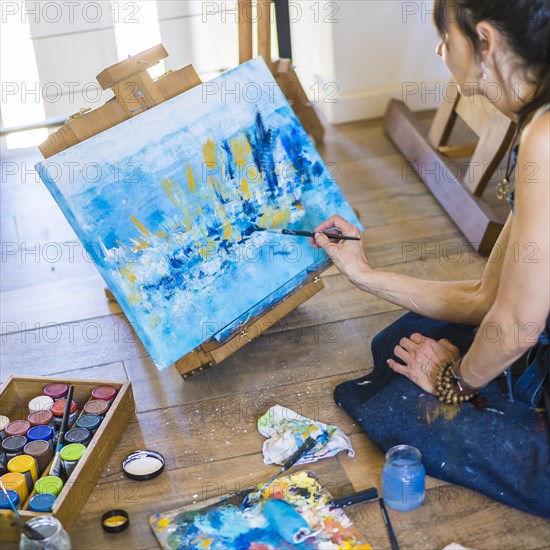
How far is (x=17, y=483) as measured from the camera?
1.69m

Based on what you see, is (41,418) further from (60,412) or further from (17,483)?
(17,483)

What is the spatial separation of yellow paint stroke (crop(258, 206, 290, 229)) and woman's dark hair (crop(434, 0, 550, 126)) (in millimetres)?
699

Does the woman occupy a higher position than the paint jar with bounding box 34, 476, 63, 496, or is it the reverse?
the woman


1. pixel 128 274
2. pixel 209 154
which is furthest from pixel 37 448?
pixel 209 154

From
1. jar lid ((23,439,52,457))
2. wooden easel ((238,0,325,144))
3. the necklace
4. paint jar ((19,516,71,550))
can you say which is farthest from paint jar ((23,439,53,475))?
wooden easel ((238,0,325,144))

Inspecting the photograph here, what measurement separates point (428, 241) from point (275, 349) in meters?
0.75

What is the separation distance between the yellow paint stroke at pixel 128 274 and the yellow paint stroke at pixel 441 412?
0.71 meters

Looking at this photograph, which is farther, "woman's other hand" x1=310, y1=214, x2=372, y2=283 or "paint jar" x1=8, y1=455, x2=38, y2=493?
"woman's other hand" x1=310, y1=214, x2=372, y2=283

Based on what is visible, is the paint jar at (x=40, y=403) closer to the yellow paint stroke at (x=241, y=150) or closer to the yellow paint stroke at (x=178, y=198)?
the yellow paint stroke at (x=178, y=198)

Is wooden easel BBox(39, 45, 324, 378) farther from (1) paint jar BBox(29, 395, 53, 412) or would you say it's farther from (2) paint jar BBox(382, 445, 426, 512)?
(2) paint jar BBox(382, 445, 426, 512)

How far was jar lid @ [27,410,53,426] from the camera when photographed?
1874mm

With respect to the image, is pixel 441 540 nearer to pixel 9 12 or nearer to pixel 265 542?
pixel 265 542

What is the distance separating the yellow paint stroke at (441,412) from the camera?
5.67 feet

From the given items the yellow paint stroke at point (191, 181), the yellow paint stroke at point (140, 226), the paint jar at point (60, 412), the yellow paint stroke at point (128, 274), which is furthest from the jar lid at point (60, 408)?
the yellow paint stroke at point (191, 181)
